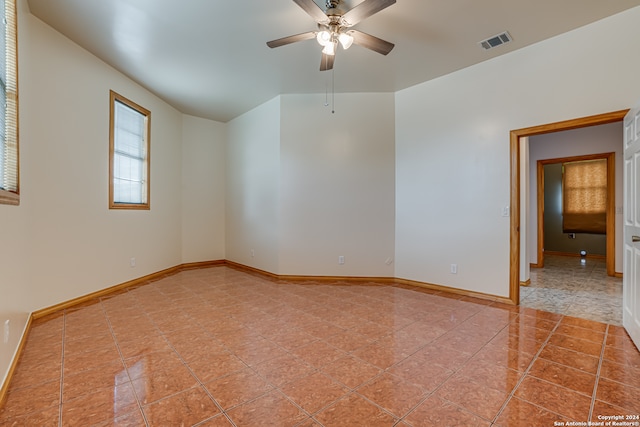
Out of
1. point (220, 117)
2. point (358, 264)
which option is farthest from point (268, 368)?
point (220, 117)

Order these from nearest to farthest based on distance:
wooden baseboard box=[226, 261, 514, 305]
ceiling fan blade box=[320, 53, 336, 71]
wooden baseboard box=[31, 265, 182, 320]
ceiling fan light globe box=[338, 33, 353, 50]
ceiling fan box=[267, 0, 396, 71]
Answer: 1. ceiling fan box=[267, 0, 396, 71]
2. ceiling fan light globe box=[338, 33, 353, 50]
3. ceiling fan blade box=[320, 53, 336, 71]
4. wooden baseboard box=[31, 265, 182, 320]
5. wooden baseboard box=[226, 261, 514, 305]

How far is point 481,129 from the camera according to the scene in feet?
12.0

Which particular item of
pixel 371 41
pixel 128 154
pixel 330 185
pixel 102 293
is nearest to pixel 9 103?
pixel 128 154

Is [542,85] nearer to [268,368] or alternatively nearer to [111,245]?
[268,368]

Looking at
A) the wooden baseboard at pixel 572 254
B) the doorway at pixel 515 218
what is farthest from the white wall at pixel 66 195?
the wooden baseboard at pixel 572 254

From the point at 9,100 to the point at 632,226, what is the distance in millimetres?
5074

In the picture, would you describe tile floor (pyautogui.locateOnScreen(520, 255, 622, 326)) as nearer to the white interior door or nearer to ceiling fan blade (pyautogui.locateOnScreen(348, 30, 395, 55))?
the white interior door

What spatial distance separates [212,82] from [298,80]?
1.21m

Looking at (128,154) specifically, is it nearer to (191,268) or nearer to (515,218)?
(191,268)

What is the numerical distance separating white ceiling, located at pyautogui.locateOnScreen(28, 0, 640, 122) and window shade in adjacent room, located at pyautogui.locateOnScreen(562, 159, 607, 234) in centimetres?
562

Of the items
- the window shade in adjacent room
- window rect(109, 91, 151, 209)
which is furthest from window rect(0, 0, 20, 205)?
the window shade in adjacent room

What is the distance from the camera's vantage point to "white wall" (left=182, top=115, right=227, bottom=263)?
5.56 metres

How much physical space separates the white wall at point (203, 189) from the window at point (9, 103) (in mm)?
3224

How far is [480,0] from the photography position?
2518mm
